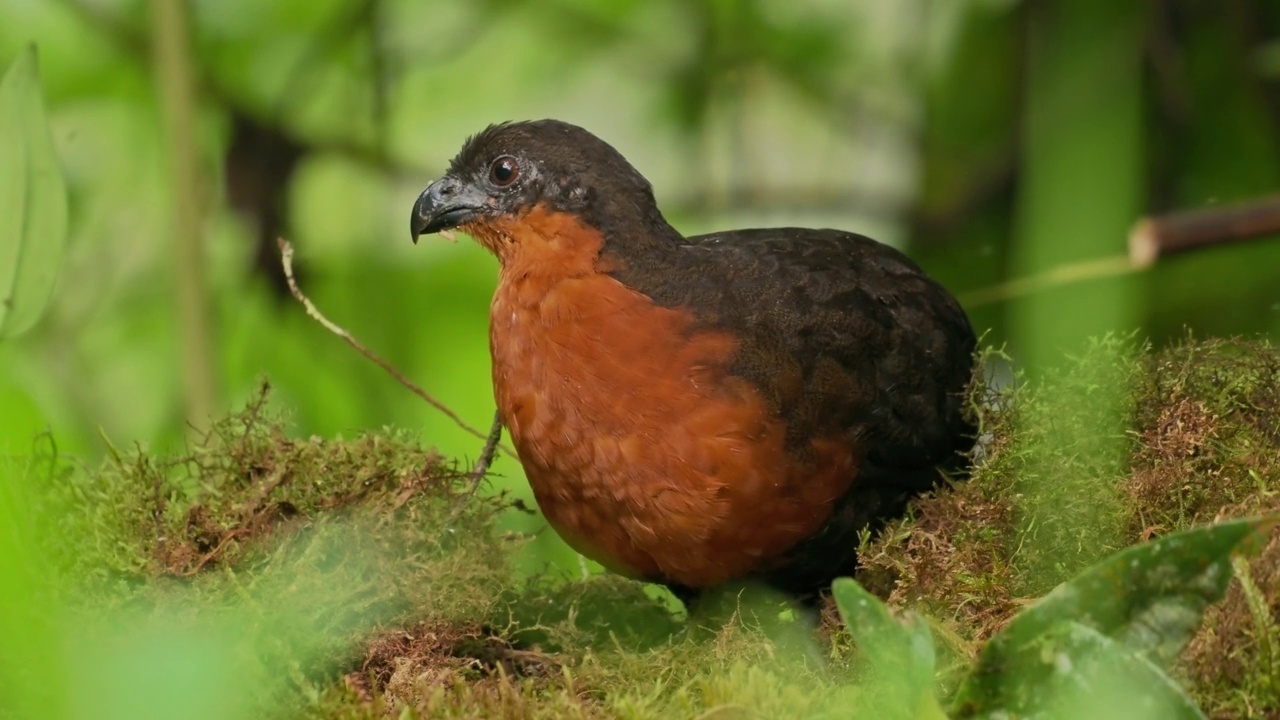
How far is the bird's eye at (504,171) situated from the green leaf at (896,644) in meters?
1.28

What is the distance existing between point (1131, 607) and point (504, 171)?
55.3 inches

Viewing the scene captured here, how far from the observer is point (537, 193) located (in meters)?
2.41

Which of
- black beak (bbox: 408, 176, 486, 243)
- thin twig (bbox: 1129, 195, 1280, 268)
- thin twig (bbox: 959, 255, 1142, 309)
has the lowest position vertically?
thin twig (bbox: 959, 255, 1142, 309)

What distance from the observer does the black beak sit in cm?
248

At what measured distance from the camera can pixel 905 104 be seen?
4270mm

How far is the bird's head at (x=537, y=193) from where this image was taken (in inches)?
93.7

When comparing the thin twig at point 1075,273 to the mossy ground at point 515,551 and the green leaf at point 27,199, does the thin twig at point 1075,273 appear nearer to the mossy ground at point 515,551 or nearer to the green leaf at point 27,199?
the mossy ground at point 515,551

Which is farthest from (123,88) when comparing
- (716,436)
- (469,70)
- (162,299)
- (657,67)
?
(716,436)

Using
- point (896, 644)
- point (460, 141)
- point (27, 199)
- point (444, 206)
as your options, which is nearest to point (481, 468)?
point (444, 206)

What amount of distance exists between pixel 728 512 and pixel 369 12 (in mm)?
2457

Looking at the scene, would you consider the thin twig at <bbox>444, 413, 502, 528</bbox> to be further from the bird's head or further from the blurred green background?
the blurred green background

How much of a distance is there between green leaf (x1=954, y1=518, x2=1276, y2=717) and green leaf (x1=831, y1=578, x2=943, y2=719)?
0.09m

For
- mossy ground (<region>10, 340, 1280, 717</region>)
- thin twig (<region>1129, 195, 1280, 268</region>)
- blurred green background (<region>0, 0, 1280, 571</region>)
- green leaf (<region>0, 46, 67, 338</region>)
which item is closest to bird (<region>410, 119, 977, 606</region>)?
mossy ground (<region>10, 340, 1280, 717</region>)

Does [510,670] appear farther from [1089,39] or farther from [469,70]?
[469,70]
